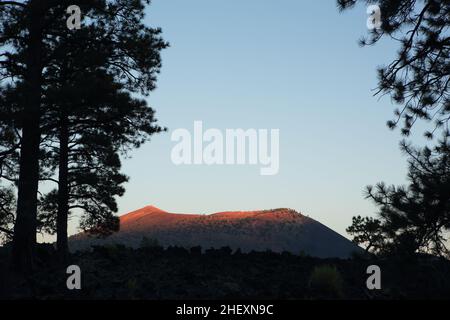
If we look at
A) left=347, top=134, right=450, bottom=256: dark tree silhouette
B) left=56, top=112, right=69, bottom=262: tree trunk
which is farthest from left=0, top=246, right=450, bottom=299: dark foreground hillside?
left=56, top=112, right=69, bottom=262: tree trunk

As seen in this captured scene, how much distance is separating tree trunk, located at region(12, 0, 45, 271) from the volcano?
45.2 metres

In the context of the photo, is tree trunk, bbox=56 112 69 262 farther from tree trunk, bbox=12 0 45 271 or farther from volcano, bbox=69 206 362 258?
volcano, bbox=69 206 362 258

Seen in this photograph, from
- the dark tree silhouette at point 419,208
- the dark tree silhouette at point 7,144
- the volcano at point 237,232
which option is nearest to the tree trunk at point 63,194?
the dark tree silhouette at point 7,144

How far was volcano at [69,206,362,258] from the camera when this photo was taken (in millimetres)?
64438

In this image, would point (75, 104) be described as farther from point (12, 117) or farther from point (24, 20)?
point (24, 20)

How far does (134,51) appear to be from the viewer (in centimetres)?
1608

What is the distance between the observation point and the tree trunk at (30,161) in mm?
15297

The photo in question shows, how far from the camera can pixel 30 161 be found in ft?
51.4

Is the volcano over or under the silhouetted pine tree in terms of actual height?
under

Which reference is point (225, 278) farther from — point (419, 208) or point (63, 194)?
point (63, 194)

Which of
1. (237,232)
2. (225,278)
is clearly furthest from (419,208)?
(237,232)
